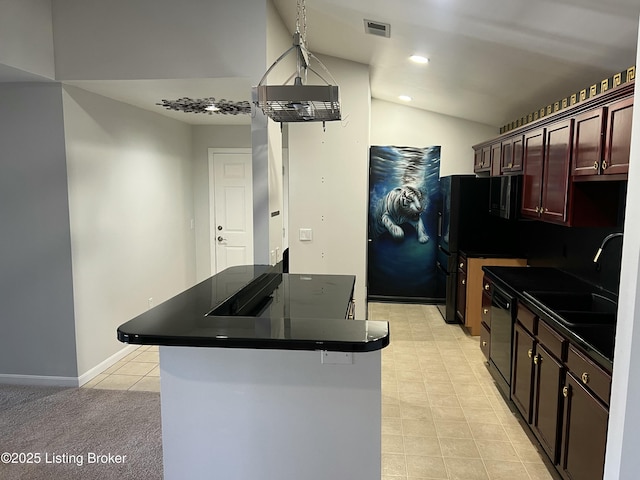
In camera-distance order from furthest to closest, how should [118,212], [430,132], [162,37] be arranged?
[430,132] < [118,212] < [162,37]

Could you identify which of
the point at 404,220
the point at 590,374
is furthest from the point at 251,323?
the point at 404,220

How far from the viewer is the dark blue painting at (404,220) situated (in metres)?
5.97

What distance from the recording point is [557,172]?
3.07 meters

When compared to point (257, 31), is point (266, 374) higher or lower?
lower

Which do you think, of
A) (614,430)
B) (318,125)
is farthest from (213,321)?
(318,125)

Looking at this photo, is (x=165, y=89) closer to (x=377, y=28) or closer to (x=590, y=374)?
(x=377, y=28)

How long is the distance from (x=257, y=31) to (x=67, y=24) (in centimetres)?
137

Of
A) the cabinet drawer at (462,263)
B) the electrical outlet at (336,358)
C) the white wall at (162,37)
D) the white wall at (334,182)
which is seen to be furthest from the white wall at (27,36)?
the cabinet drawer at (462,263)

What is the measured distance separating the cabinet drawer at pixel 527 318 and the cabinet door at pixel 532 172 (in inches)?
35.0

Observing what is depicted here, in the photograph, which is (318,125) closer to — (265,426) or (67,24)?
(67,24)

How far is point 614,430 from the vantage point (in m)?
1.44

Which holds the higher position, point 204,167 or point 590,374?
point 204,167

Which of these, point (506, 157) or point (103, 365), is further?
point (506, 157)

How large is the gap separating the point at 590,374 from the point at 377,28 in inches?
105
